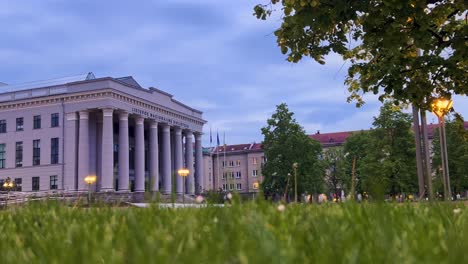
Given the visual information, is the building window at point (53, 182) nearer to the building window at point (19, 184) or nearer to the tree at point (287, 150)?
the building window at point (19, 184)

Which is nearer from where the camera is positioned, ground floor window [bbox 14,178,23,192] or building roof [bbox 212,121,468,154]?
ground floor window [bbox 14,178,23,192]

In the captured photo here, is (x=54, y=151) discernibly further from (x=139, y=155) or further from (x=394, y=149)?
(x=394, y=149)

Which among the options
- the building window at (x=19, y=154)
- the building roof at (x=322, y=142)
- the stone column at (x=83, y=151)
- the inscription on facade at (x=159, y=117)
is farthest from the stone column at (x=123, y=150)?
the building roof at (x=322, y=142)

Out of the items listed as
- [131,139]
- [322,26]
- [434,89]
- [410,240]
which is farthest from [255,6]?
[131,139]

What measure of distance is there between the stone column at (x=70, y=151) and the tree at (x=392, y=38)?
65.6 meters

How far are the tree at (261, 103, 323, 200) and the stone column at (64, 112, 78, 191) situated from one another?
27490 millimetres

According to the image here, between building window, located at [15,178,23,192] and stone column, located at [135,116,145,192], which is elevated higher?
stone column, located at [135,116,145,192]

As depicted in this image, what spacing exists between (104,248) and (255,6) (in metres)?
12.4

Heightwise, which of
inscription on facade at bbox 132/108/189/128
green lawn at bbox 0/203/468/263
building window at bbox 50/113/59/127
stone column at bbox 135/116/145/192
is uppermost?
inscription on facade at bbox 132/108/189/128

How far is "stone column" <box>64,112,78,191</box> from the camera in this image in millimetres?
75188

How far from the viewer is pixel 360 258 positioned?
1739 millimetres

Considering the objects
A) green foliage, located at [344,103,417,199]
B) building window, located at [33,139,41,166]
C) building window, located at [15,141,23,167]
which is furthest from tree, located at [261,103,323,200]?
building window, located at [15,141,23,167]

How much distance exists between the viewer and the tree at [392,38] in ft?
39.1

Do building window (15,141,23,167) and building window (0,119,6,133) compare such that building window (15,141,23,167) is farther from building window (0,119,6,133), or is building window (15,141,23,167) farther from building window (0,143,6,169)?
building window (0,119,6,133)
